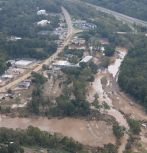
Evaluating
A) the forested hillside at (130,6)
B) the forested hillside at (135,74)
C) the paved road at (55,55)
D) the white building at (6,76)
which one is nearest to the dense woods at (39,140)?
the forested hillside at (135,74)

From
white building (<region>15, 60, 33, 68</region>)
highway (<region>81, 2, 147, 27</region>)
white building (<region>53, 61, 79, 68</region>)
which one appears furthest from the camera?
highway (<region>81, 2, 147, 27</region>)

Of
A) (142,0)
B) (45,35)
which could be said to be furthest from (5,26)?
(142,0)

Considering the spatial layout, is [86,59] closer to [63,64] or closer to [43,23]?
[63,64]

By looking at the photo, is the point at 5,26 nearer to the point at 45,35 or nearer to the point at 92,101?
the point at 45,35

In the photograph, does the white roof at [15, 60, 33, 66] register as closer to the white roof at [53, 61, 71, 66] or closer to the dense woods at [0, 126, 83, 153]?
the white roof at [53, 61, 71, 66]

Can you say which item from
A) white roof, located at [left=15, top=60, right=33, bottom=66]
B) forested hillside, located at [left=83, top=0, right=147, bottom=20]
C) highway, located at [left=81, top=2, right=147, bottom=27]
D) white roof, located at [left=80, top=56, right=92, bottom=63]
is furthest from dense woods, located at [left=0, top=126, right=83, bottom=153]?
forested hillside, located at [left=83, top=0, right=147, bottom=20]

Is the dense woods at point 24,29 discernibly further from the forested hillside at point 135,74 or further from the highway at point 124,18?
the forested hillside at point 135,74

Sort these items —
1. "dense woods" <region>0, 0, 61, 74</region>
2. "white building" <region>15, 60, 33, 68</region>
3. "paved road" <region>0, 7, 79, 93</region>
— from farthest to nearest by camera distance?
"dense woods" <region>0, 0, 61, 74</region>
"white building" <region>15, 60, 33, 68</region>
"paved road" <region>0, 7, 79, 93</region>
